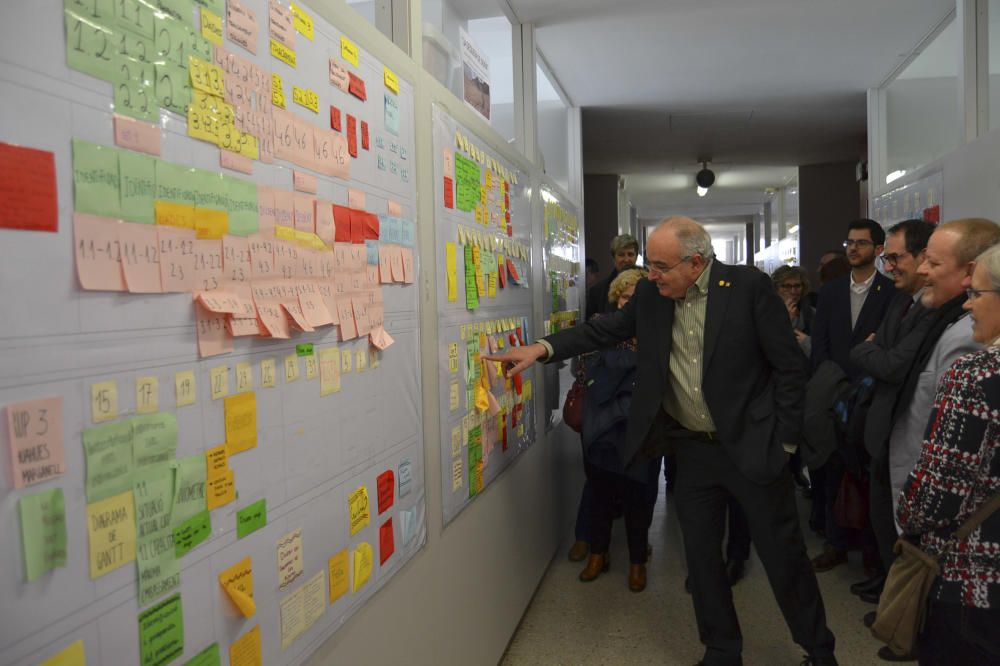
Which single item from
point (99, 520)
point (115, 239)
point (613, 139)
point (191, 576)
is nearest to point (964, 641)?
point (191, 576)

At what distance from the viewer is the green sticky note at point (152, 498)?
0.94 metres

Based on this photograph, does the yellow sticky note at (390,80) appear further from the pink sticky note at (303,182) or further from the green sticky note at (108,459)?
the green sticky note at (108,459)

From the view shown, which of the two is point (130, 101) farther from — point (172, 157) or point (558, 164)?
point (558, 164)

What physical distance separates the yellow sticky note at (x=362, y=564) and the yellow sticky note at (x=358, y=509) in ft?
0.14

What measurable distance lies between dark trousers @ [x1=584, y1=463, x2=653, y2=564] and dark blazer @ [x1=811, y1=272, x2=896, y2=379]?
1141 millimetres

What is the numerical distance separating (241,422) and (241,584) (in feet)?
0.85

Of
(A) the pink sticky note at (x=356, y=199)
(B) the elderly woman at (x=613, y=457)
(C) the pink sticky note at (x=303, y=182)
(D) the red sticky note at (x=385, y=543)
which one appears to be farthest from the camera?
(B) the elderly woman at (x=613, y=457)

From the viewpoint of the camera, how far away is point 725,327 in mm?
2492

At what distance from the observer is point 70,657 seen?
0.84 meters

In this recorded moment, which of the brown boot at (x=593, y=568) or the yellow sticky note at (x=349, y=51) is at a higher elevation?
the yellow sticky note at (x=349, y=51)

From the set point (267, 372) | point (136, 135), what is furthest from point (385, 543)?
point (136, 135)

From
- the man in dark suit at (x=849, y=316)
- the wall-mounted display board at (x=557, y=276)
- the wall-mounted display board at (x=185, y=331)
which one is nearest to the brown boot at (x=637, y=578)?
the wall-mounted display board at (x=557, y=276)

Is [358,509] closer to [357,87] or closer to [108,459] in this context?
[108,459]

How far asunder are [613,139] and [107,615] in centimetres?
685
